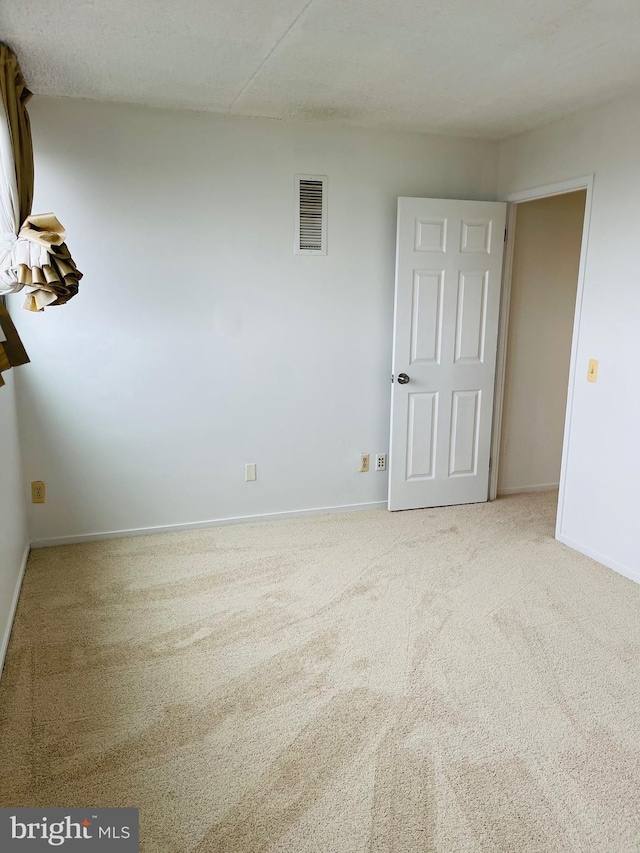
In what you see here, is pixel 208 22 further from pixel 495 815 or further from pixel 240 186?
pixel 495 815

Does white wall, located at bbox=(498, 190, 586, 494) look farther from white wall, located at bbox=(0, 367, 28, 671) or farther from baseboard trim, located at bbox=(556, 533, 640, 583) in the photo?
white wall, located at bbox=(0, 367, 28, 671)

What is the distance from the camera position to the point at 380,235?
3959mm

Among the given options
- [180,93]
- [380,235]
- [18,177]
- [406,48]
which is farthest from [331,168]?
[18,177]

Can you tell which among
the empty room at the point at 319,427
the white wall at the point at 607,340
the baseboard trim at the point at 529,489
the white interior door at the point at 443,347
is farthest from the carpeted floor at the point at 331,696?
the baseboard trim at the point at 529,489

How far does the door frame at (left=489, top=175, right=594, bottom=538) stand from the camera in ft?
11.2

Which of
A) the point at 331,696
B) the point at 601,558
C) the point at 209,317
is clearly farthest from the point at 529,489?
the point at 331,696

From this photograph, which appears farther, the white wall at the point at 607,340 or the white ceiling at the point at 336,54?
the white wall at the point at 607,340

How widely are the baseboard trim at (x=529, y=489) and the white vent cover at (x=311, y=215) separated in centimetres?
225

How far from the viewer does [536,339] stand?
4.48 m

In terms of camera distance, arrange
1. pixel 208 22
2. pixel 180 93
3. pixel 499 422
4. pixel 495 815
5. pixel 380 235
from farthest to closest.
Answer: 1. pixel 499 422
2. pixel 380 235
3. pixel 180 93
4. pixel 208 22
5. pixel 495 815

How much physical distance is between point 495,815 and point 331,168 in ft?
11.2

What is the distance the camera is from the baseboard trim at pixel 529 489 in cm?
463

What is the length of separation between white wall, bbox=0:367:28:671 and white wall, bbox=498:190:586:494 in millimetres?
3245

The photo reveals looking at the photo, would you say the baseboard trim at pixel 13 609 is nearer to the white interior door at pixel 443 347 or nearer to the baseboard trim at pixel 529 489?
the white interior door at pixel 443 347
